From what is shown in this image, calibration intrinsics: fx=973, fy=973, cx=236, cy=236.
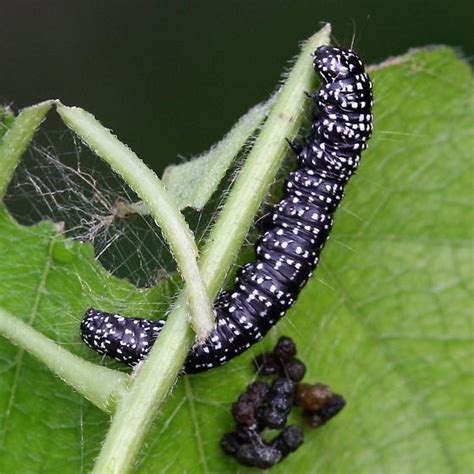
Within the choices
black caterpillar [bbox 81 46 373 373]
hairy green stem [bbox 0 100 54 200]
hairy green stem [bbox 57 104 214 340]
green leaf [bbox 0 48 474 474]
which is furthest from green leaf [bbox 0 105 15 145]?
green leaf [bbox 0 48 474 474]

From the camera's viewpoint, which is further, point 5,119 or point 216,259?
point 5,119

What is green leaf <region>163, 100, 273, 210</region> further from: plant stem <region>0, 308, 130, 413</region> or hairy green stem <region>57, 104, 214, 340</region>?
plant stem <region>0, 308, 130, 413</region>

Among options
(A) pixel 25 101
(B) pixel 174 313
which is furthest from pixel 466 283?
(A) pixel 25 101

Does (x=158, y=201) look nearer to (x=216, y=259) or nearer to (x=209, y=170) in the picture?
(x=216, y=259)

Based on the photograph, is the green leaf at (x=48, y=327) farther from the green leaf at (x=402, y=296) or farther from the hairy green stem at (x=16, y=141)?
the green leaf at (x=402, y=296)

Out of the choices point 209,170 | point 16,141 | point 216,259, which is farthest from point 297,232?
point 16,141

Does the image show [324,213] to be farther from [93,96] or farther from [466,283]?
[93,96]
